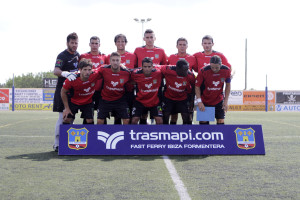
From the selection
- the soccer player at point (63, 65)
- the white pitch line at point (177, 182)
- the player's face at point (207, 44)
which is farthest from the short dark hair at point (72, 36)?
the white pitch line at point (177, 182)

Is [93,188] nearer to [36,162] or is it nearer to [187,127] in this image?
[36,162]

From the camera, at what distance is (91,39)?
6789 millimetres

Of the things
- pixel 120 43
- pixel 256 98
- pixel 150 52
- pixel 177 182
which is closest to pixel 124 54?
pixel 120 43

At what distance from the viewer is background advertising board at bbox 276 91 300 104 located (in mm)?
25359

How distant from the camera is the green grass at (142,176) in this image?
339 centimetres

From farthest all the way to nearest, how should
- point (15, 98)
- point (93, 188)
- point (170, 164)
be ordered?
point (15, 98) < point (170, 164) < point (93, 188)

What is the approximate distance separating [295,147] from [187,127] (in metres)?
2.46

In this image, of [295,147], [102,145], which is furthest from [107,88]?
[295,147]

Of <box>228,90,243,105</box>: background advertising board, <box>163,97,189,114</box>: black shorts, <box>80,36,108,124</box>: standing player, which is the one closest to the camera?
<box>163,97,189,114</box>: black shorts

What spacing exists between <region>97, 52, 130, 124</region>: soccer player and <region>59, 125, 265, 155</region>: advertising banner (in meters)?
0.63

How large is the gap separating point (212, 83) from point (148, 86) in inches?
47.0

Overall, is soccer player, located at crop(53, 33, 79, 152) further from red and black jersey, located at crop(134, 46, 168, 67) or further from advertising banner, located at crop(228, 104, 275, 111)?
advertising banner, located at crop(228, 104, 275, 111)

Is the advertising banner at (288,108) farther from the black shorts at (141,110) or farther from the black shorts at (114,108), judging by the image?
the black shorts at (114,108)

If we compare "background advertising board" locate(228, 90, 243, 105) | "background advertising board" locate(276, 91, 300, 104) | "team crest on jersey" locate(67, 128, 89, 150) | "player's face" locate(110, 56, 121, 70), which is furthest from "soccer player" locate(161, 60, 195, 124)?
"background advertising board" locate(276, 91, 300, 104)
